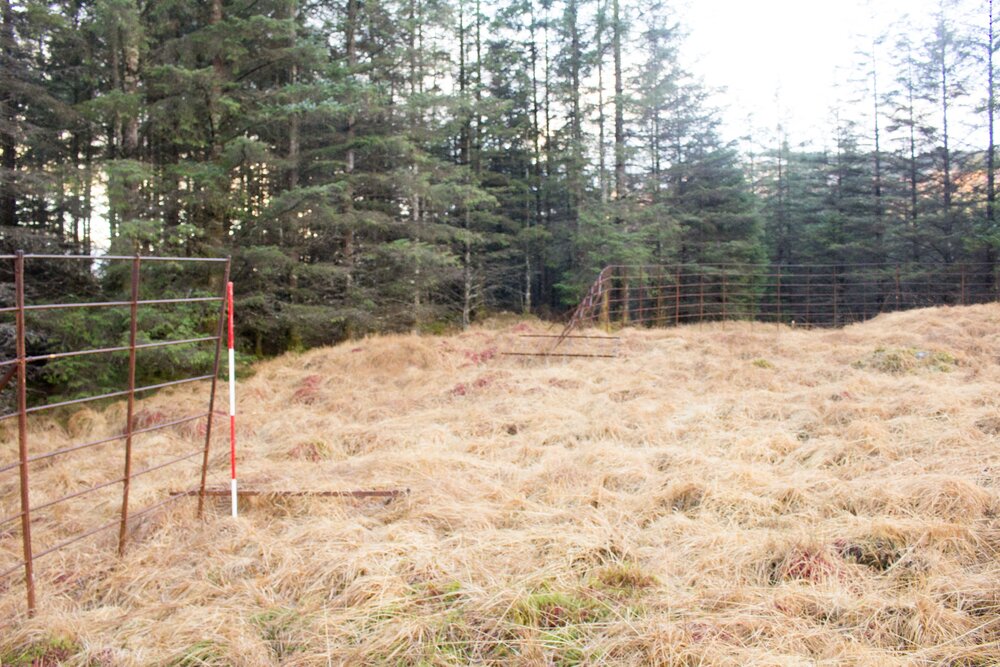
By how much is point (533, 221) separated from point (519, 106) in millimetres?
3931

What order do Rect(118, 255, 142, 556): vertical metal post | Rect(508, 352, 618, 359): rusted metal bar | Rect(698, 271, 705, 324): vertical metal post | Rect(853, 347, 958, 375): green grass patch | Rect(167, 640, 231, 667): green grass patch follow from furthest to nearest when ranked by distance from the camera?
Rect(698, 271, 705, 324): vertical metal post
Rect(508, 352, 618, 359): rusted metal bar
Rect(853, 347, 958, 375): green grass patch
Rect(118, 255, 142, 556): vertical metal post
Rect(167, 640, 231, 667): green grass patch

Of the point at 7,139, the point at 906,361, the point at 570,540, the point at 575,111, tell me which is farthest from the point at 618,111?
the point at 570,540

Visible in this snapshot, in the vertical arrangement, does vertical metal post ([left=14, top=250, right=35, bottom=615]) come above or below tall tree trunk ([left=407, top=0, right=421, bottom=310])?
below

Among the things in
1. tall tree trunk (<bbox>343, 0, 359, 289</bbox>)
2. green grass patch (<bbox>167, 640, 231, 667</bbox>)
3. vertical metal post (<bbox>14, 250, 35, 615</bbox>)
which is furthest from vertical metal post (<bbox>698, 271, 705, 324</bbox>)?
vertical metal post (<bbox>14, 250, 35, 615</bbox>)

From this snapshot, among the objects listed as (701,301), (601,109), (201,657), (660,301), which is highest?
(601,109)

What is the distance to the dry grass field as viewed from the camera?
2441mm

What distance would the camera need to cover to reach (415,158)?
12.7 m

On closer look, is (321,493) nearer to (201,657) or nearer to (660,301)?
(201,657)

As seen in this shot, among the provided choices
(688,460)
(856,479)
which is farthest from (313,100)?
(856,479)

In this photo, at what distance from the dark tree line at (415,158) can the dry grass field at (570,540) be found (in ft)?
17.1

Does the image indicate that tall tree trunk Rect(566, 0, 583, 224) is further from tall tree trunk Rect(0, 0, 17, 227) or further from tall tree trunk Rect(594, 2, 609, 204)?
tall tree trunk Rect(0, 0, 17, 227)

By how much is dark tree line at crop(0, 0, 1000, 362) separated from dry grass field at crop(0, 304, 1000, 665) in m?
5.21

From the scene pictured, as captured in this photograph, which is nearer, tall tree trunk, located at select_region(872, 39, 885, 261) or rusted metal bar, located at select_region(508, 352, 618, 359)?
rusted metal bar, located at select_region(508, 352, 618, 359)

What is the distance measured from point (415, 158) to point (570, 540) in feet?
35.5
